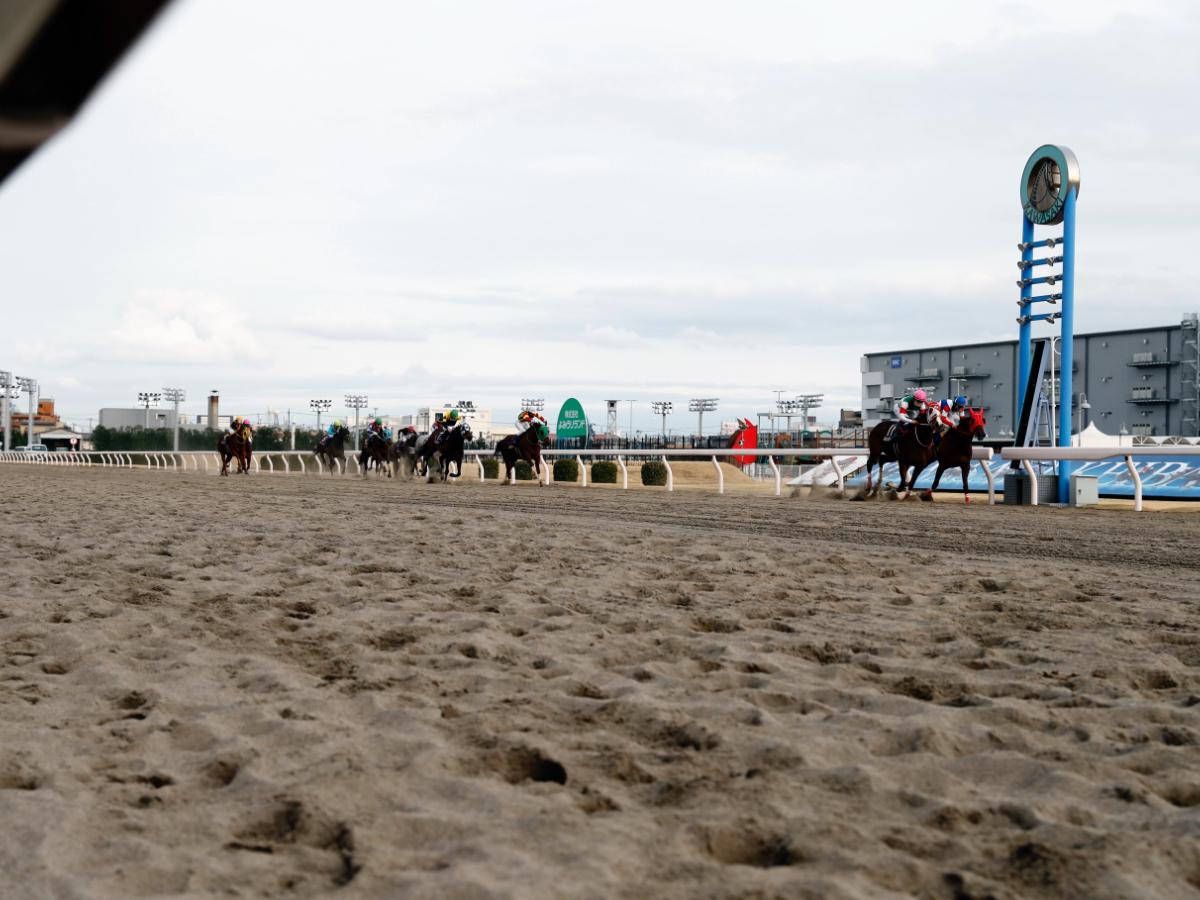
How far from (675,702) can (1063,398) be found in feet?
49.2

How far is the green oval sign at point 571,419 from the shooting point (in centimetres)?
2812

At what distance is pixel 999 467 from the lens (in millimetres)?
20797

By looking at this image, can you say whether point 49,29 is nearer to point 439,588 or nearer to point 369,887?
point 369,887

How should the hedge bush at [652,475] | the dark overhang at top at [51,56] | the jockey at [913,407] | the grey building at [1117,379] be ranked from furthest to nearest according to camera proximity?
the grey building at [1117,379]
the hedge bush at [652,475]
the jockey at [913,407]
the dark overhang at top at [51,56]

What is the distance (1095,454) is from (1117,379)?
57.4m

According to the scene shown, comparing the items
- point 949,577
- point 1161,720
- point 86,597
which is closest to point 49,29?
point 1161,720

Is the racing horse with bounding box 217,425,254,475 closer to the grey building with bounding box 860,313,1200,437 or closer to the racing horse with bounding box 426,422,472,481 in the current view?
the racing horse with bounding box 426,422,472,481

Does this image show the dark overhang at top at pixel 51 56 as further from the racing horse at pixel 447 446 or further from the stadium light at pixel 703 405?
the stadium light at pixel 703 405

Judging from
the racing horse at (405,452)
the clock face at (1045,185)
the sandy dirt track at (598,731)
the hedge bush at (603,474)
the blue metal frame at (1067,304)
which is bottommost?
the sandy dirt track at (598,731)

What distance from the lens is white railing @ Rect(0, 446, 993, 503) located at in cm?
1736

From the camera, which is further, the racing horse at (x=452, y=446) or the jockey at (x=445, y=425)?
the racing horse at (x=452, y=446)

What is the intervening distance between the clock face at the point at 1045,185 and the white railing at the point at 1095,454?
4.57 m

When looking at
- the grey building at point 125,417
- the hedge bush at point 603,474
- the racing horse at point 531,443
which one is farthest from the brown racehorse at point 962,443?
the grey building at point 125,417

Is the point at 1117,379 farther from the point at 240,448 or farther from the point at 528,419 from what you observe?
the point at 240,448
